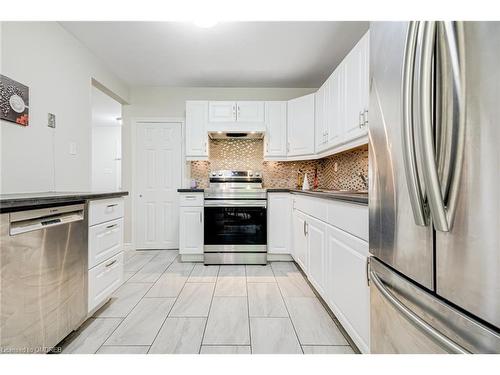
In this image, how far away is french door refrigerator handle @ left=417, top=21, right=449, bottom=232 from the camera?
0.54m

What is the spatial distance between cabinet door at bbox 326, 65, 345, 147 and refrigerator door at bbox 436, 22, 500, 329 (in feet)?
6.11

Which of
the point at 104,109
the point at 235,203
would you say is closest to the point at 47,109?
the point at 235,203

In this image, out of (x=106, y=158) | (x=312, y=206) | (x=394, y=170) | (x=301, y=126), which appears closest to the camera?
(x=394, y=170)

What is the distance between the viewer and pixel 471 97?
0.49 metres

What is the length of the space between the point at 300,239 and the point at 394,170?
209cm

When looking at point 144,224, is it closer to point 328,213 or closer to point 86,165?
point 86,165

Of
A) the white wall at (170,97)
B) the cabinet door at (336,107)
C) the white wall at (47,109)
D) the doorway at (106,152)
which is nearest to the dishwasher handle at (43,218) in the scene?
A: the white wall at (47,109)

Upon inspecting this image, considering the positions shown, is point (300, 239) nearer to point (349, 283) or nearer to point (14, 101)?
point (349, 283)

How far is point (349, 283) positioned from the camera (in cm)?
144

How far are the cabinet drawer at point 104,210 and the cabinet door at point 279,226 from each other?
179 cm

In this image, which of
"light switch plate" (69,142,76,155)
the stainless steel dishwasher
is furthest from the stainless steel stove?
the stainless steel dishwasher

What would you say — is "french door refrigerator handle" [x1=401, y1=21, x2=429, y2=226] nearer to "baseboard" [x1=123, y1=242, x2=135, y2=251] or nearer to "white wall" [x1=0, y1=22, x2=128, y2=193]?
"white wall" [x1=0, y1=22, x2=128, y2=193]

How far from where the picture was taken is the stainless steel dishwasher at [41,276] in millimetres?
1050

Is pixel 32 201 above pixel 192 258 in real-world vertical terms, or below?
above
